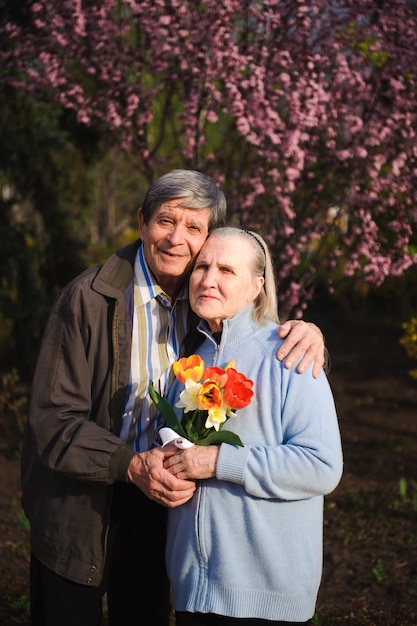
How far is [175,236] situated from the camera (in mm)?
2385

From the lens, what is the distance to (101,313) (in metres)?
2.35

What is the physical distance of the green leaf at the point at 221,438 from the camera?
203 cm

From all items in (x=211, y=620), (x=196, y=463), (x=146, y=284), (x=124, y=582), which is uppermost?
(x=146, y=284)

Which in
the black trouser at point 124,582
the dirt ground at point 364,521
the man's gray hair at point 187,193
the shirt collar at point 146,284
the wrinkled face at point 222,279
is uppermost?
the man's gray hair at point 187,193

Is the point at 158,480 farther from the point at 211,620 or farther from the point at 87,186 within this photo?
the point at 87,186

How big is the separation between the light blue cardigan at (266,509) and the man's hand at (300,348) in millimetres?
28

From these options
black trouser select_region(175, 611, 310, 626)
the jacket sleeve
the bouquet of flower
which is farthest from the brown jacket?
black trouser select_region(175, 611, 310, 626)

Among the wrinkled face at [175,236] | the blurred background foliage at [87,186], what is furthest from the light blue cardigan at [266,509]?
Result: the blurred background foliage at [87,186]

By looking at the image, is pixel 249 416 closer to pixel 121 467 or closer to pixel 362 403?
pixel 121 467

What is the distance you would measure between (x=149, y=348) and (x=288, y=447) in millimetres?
676

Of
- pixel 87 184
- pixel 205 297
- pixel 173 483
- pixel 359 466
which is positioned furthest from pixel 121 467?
pixel 87 184

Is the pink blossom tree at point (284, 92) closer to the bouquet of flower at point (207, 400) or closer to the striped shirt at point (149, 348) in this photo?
the striped shirt at point (149, 348)

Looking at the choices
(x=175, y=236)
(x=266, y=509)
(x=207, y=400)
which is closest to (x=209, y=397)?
(x=207, y=400)

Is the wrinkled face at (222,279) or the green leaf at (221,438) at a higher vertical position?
the wrinkled face at (222,279)
